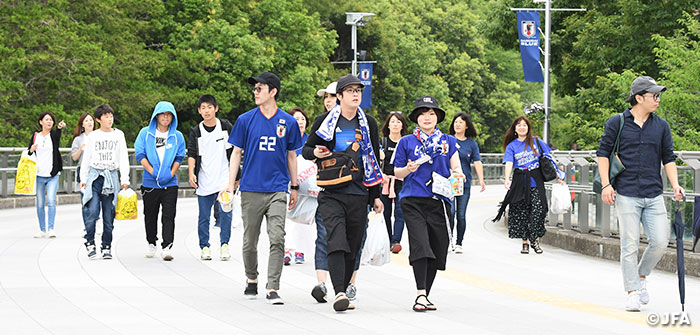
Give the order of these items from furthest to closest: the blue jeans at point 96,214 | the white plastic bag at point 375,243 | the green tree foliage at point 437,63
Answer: the green tree foliage at point 437,63, the blue jeans at point 96,214, the white plastic bag at point 375,243

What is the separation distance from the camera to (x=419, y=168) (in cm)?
895

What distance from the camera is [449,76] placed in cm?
7156

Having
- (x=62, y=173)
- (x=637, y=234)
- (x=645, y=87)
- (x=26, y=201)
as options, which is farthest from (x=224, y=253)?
(x=62, y=173)

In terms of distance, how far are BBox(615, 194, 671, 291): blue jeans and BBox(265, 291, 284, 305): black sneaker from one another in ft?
8.90

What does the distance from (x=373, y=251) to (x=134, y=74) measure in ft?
102

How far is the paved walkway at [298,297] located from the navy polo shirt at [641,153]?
0.97m

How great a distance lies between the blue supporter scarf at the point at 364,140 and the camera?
28.2ft

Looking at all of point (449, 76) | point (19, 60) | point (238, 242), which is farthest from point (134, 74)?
point (449, 76)

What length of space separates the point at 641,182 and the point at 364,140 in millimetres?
2220

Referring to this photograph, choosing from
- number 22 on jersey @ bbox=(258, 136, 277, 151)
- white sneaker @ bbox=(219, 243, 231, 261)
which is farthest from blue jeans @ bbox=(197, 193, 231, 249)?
number 22 on jersey @ bbox=(258, 136, 277, 151)

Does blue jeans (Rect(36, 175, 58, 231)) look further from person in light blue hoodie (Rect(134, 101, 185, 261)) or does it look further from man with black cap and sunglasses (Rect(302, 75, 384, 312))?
man with black cap and sunglasses (Rect(302, 75, 384, 312))

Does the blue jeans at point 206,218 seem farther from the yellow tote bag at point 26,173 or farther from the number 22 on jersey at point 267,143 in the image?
the yellow tote bag at point 26,173

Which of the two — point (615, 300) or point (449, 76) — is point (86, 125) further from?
point (449, 76)

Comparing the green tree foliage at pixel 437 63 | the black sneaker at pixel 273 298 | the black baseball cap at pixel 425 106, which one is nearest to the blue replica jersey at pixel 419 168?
the black baseball cap at pixel 425 106
